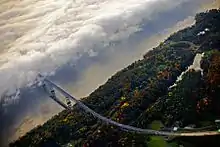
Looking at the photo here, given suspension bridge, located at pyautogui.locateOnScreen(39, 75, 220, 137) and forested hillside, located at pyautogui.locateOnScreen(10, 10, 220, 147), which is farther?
forested hillside, located at pyautogui.locateOnScreen(10, 10, 220, 147)

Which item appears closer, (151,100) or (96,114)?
(151,100)

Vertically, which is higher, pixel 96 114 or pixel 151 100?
pixel 151 100

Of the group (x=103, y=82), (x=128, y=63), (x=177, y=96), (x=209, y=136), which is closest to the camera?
(x=209, y=136)

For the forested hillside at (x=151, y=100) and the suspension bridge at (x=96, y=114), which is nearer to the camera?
the suspension bridge at (x=96, y=114)

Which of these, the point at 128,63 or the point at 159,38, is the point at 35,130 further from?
the point at 159,38

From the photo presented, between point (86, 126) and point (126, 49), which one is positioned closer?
point (86, 126)

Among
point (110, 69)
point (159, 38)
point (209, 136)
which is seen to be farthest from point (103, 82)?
point (209, 136)

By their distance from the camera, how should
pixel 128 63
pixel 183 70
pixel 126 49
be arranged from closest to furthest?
1. pixel 183 70
2. pixel 128 63
3. pixel 126 49

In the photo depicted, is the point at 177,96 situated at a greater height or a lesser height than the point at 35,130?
greater
